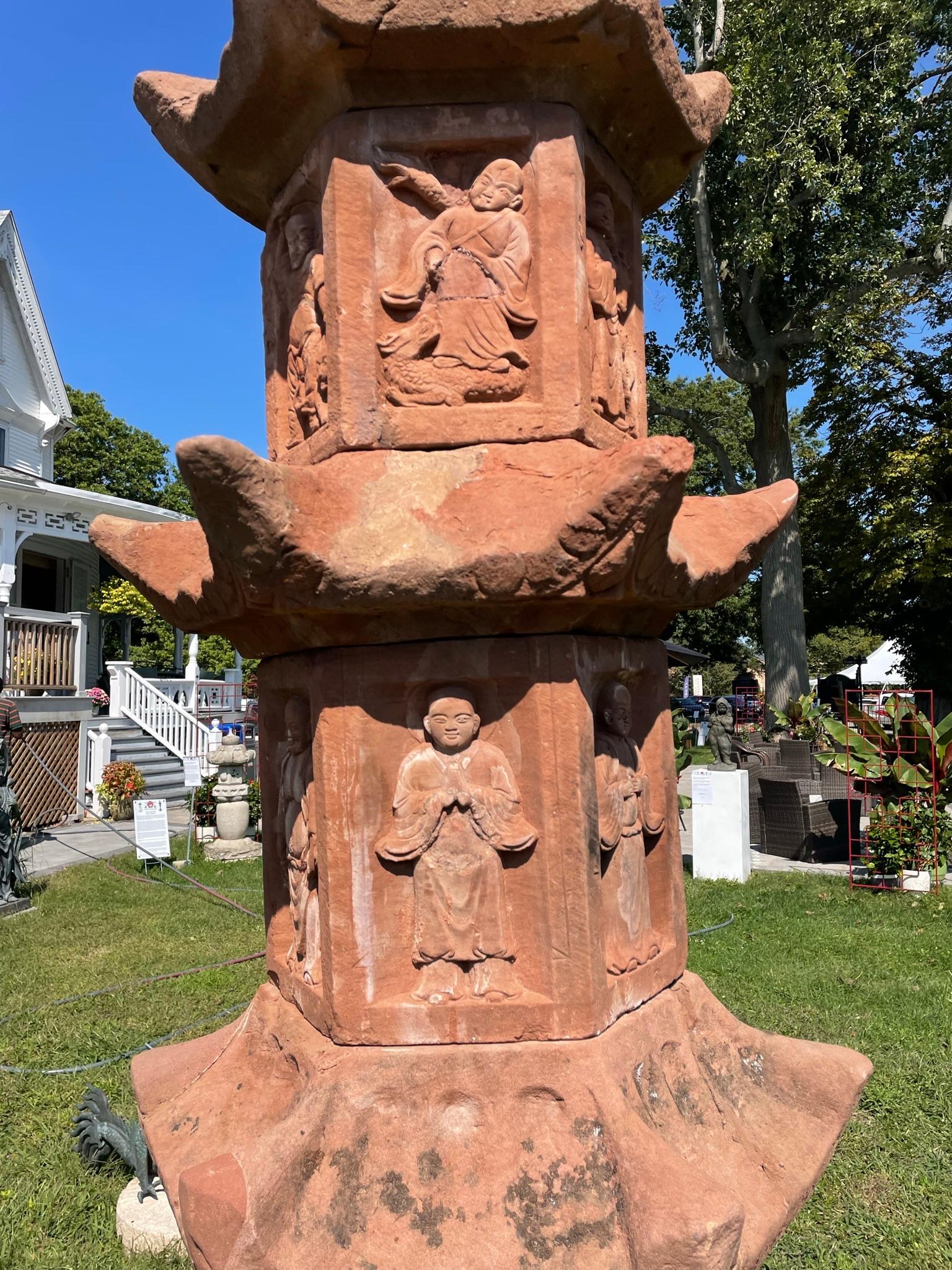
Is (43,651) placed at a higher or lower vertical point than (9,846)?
higher

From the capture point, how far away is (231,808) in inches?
507

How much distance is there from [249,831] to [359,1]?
1192 cm

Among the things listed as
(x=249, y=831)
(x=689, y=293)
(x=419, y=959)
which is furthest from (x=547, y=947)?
(x=689, y=293)

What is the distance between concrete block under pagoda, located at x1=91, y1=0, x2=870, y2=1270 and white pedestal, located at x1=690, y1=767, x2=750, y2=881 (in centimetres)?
758

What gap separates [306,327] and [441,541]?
1085 mm

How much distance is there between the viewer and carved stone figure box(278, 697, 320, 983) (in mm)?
3166

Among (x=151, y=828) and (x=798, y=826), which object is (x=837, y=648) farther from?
(x=151, y=828)

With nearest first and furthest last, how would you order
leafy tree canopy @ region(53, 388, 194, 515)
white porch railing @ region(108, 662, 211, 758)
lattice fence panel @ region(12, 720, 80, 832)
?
lattice fence panel @ region(12, 720, 80, 832), white porch railing @ region(108, 662, 211, 758), leafy tree canopy @ region(53, 388, 194, 515)

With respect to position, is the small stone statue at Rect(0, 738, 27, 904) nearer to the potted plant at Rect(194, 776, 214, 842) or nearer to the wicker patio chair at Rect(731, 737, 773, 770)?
the potted plant at Rect(194, 776, 214, 842)

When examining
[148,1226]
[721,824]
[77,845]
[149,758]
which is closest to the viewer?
[148,1226]

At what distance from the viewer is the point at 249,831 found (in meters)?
13.2

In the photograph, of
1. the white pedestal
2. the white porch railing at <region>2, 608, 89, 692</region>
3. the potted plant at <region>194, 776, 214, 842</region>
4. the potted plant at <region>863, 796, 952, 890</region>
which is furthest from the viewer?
the white porch railing at <region>2, 608, 89, 692</region>

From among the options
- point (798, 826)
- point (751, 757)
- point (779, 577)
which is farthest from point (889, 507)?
point (798, 826)

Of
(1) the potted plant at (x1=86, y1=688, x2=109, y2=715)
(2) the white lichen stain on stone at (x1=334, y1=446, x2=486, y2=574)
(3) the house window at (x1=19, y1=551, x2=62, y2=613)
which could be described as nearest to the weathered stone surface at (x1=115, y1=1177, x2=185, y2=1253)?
(2) the white lichen stain on stone at (x1=334, y1=446, x2=486, y2=574)
